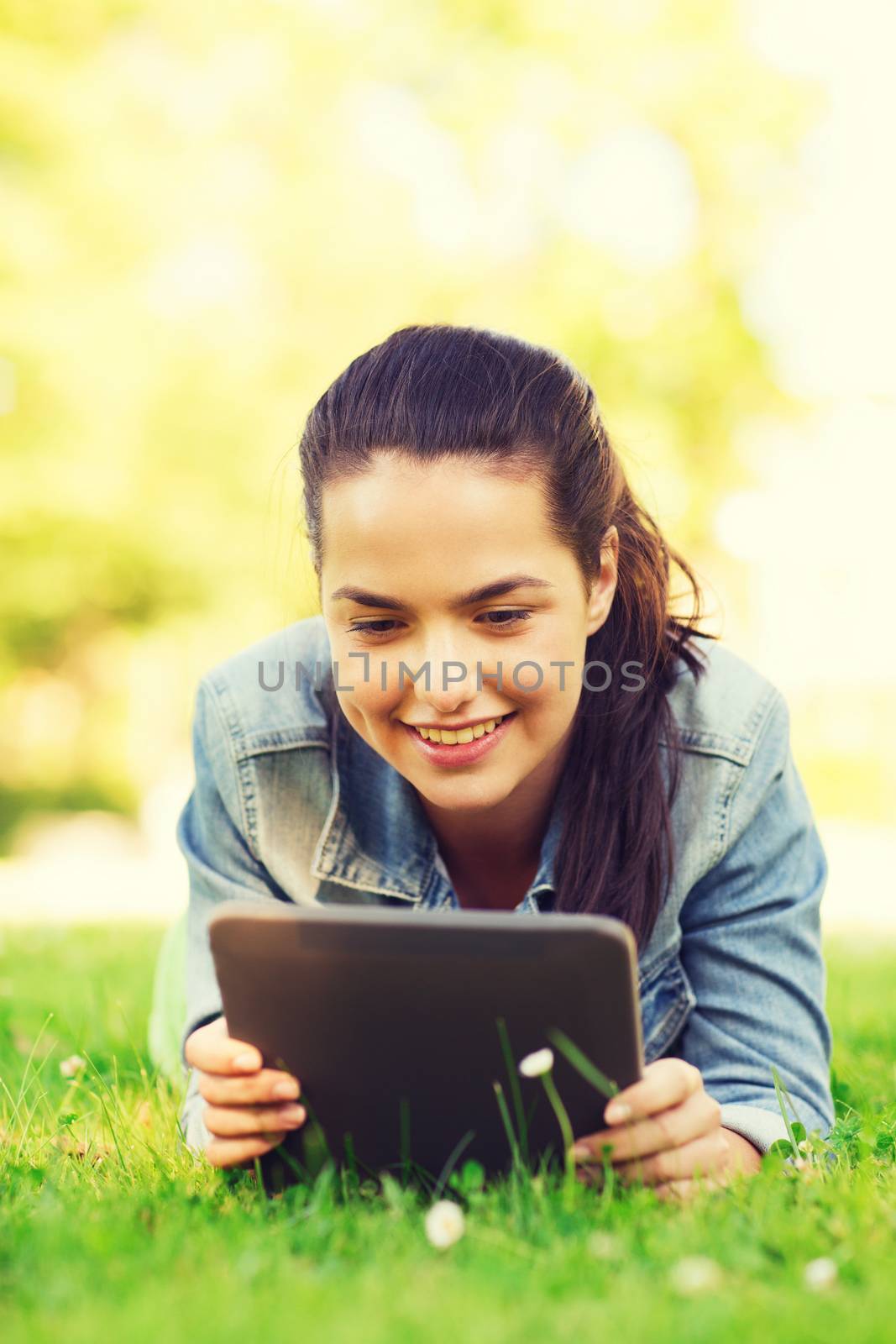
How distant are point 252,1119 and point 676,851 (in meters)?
1.00

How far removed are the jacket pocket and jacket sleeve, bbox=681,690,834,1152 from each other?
28mm

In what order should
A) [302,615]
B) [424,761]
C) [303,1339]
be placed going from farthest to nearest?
[302,615], [424,761], [303,1339]

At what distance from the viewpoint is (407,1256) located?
1.60 metres

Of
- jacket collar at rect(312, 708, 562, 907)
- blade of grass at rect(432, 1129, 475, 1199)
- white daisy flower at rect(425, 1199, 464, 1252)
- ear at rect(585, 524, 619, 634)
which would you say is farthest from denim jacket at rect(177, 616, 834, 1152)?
white daisy flower at rect(425, 1199, 464, 1252)

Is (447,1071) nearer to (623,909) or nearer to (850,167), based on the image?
(623,909)

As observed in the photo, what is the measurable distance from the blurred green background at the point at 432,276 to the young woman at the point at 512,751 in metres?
8.99

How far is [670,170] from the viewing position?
14859 mm

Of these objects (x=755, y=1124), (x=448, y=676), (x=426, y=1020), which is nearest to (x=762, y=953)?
(x=755, y=1124)

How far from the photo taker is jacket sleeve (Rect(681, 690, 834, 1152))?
2.41 m

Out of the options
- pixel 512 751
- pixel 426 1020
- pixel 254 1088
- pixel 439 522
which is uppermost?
pixel 439 522

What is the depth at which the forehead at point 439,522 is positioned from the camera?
2.21 metres

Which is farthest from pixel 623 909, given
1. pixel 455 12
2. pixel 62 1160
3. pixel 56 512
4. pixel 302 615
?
pixel 455 12

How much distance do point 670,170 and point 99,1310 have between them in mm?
15099

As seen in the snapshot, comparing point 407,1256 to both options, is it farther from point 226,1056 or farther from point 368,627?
point 368,627
